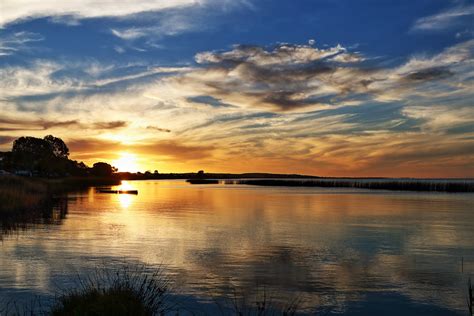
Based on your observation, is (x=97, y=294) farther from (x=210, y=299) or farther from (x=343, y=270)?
(x=343, y=270)

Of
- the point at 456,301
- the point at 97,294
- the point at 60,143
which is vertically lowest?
the point at 456,301

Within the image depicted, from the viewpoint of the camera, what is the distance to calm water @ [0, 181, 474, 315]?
56.2 ft

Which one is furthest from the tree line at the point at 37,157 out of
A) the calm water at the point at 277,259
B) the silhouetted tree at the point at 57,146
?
the calm water at the point at 277,259

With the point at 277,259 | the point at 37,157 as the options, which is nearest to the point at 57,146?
the point at 37,157

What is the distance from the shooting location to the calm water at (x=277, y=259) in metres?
17.1

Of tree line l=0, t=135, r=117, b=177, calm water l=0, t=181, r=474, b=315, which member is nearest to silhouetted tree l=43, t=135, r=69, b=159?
tree line l=0, t=135, r=117, b=177

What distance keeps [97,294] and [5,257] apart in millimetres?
13244

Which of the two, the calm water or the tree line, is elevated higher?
the tree line

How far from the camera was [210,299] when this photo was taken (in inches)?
651

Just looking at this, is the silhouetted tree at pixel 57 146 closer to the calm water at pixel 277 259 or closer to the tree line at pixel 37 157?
the tree line at pixel 37 157

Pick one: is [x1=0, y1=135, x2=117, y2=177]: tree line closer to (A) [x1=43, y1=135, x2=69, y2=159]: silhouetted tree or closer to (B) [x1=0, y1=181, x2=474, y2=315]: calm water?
(A) [x1=43, y1=135, x2=69, y2=159]: silhouetted tree

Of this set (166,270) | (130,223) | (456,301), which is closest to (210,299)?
(166,270)

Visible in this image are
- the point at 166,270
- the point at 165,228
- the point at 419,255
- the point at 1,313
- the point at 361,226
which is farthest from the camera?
the point at 361,226

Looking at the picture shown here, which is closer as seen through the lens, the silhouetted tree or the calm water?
the calm water
